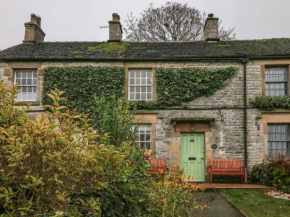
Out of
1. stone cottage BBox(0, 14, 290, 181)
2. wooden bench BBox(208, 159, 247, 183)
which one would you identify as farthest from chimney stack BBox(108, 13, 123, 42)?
wooden bench BBox(208, 159, 247, 183)

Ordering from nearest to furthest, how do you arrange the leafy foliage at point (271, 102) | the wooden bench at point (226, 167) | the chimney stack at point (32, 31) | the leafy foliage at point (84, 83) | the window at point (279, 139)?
the wooden bench at point (226, 167)
the leafy foliage at point (271, 102)
the window at point (279, 139)
the leafy foliage at point (84, 83)
the chimney stack at point (32, 31)

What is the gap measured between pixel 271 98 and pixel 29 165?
41.4 ft

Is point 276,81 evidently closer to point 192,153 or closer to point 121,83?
point 192,153

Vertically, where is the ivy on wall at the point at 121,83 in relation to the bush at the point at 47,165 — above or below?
above

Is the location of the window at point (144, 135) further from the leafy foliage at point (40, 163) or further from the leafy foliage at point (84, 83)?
the leafy foliage at point (40, 163)

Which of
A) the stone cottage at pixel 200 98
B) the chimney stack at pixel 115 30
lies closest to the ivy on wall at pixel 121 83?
the stone cottage at pixel 200 98

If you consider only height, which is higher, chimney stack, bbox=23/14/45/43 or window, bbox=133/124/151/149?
chimney stack, bbox=23/14/45/43

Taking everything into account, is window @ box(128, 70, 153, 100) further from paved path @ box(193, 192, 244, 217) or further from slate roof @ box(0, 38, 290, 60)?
paved path @ box(193, 192, 244, 217)

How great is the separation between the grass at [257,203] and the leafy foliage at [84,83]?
22.7 feet

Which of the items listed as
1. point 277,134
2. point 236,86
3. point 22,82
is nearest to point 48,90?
point 22,82

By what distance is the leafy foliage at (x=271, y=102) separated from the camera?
13344 mm

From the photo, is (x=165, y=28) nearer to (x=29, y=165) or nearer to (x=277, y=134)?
(x=277, y=134)

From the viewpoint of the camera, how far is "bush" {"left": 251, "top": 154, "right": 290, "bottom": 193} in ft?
36.7

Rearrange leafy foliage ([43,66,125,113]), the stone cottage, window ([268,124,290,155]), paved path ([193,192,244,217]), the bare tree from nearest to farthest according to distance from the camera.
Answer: paved path ([193,192,244,217]) < the stone cottage < window ([268,124,290,155]) < leafy foliage ([43,66,125,113]) < the bare tree
